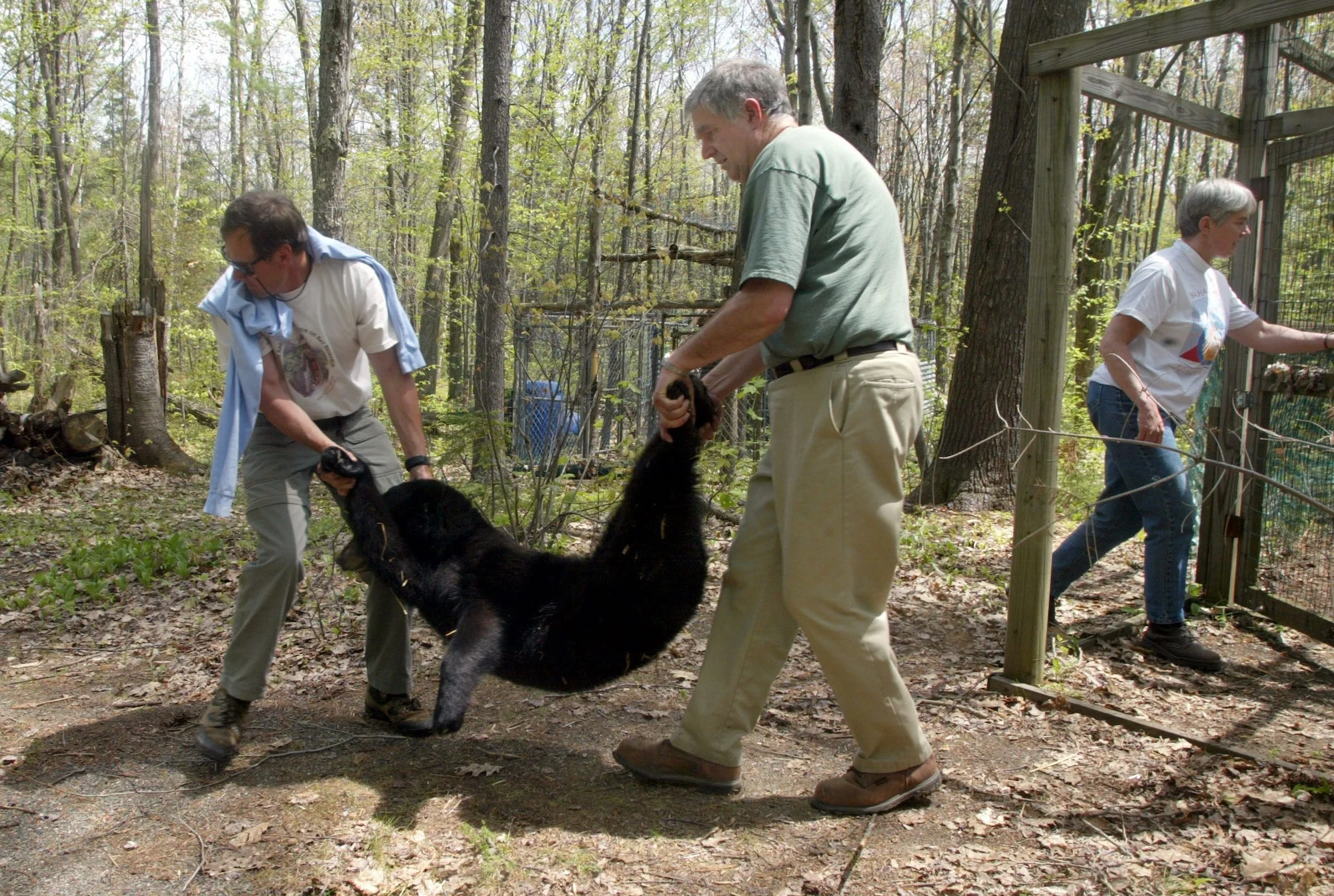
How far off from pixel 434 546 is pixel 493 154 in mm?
3720

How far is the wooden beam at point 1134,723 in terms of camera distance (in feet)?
9.99

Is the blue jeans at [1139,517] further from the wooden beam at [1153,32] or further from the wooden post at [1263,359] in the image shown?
the wooden beam at [1153,32]

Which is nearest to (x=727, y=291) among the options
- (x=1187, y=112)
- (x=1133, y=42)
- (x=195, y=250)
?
(x=1187, y=112)

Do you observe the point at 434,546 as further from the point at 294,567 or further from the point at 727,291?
the point at 727,291

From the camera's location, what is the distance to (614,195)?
17.1 ft

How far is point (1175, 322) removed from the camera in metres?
4.08

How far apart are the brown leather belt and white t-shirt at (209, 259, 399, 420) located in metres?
1.57

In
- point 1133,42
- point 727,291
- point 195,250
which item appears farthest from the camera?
point 195,250

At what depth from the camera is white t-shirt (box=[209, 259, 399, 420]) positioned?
129 inches

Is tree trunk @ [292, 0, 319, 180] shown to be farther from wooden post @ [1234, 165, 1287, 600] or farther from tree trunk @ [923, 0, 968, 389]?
wooden post @ [1234, 165, 1287, 600]

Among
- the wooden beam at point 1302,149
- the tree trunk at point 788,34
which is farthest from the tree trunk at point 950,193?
the wooden beam at point 1302,149

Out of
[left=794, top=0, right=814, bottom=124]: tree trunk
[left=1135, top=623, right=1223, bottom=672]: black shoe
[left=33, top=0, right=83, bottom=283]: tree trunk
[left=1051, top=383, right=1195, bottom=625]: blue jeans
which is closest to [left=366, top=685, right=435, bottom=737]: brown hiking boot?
[left=1051, top=383, right=1195, bottom=625]: blue jeans

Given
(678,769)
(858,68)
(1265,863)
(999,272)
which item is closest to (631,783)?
(678,769)

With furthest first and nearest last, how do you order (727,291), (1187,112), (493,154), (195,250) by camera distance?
(195,250), (727,291), (493,154), (1187,112)
